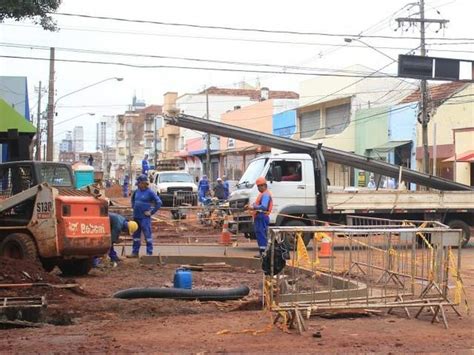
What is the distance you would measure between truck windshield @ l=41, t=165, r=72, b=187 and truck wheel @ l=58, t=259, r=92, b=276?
1.53 meters

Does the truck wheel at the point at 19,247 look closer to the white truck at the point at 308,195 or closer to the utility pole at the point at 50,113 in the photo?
the white truck at the point at 308,195

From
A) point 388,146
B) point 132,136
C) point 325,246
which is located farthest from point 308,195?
point 132,136

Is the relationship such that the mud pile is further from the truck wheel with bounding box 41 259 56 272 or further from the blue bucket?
the blue bucket

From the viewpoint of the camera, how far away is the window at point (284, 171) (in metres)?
17.8

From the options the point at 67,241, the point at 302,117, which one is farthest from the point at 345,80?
the point at 67,241

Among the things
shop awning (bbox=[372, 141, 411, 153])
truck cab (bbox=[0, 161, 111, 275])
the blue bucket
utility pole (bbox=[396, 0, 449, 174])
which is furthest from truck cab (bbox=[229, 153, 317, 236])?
shop awning (bbox=[372, 141, 411, 153])

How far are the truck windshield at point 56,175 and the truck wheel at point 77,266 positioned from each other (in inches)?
60.1

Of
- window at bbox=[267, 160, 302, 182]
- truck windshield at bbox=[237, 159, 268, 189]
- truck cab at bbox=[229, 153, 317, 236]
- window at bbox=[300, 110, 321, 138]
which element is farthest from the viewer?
window at bbox=[300, 110, 321, 138]

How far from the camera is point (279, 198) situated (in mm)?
17703

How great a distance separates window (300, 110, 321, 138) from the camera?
43.8 meters

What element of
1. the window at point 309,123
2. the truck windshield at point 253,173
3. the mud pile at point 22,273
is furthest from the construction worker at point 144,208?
the window at point 309,123

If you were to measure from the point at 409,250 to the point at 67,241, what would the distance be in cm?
568

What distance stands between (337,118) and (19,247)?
1259 inches

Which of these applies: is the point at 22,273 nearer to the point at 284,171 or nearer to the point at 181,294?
the point at 181,294
